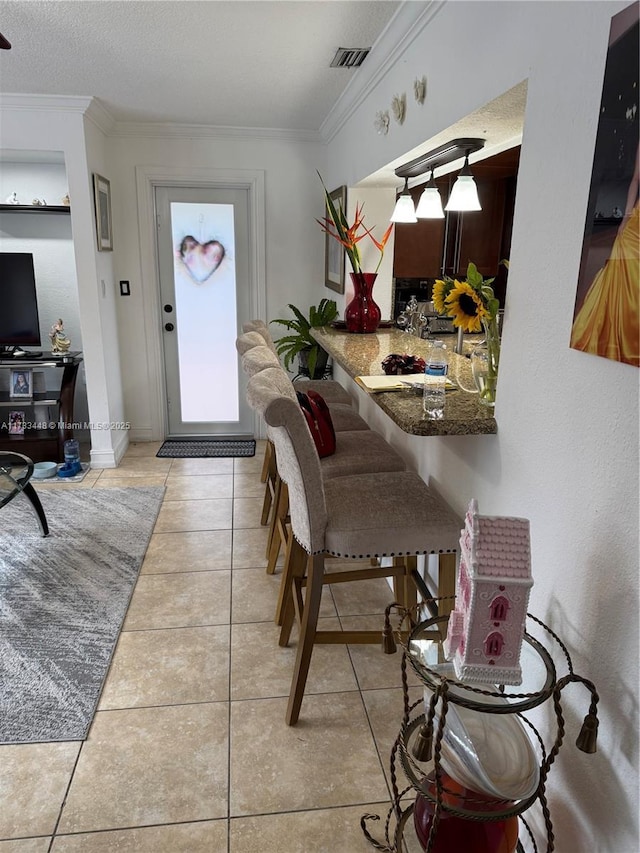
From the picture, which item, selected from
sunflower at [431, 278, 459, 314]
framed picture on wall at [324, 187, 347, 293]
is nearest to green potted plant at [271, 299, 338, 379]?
framed picture on wall at [324, 187, 347, 293]

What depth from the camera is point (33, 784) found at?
166cm

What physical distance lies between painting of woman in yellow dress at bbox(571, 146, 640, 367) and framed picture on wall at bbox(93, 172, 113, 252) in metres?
3.36

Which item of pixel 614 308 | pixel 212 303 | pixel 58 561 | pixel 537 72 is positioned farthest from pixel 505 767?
pixel 212 303

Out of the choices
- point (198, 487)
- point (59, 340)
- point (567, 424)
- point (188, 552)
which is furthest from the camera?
point (59, 340)

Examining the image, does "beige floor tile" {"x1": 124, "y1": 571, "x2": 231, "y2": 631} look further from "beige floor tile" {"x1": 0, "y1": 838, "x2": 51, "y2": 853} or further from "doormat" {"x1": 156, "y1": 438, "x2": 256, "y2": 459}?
"doormat" {"x1": 156, "y1": 438, "x2": 256, "y2": 459}

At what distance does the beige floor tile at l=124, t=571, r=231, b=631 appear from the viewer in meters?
2.40

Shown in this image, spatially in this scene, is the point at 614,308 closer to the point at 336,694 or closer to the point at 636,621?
the point at 636,621

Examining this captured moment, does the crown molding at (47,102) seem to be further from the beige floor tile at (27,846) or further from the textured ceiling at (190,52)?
the beige floor tile at (27,846)

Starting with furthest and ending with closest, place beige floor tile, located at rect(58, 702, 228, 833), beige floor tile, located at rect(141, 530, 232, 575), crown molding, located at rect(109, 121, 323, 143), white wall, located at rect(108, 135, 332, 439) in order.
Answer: white wall, located at rect(108, 135, 332, 439)
crown molding, located at rect(109, 121, 323, 143)
beige floor tile, located at rect(141, 530, 232, 575)
beige floor tile, located at rect(58, 702, 228, 833)

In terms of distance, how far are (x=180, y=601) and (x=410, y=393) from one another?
143 cm

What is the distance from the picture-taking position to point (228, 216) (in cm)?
433

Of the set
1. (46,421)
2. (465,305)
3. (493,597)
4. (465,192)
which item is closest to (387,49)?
(465,192)

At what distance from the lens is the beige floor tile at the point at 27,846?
1473 mm

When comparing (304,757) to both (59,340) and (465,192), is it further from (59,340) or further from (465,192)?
(59,340)
